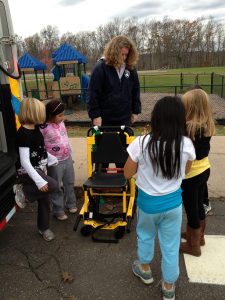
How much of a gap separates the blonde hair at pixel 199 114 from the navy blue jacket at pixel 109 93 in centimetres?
130

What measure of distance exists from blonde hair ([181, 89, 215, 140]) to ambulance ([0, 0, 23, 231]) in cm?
196

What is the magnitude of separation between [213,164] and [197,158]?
2.70m

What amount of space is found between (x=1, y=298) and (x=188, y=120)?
232 cm

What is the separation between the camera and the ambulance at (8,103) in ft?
9.05

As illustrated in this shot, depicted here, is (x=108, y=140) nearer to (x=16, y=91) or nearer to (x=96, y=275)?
(x=16, y=91)

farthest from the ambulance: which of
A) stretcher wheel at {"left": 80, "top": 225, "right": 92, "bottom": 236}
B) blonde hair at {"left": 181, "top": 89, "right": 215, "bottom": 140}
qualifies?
blonde hair at {"left": 181, "top": 89, "right": 215, "bottom": 140}

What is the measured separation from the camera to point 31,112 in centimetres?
259

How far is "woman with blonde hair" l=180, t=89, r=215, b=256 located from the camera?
2.30 meters

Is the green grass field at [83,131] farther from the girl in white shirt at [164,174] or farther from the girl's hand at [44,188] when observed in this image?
the girl in white shirt at [164,174]

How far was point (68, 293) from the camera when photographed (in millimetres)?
2209

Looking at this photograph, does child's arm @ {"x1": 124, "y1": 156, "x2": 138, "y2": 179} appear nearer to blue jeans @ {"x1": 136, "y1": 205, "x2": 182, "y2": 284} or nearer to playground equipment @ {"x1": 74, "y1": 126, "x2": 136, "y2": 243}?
blue jeans @ {"x1": 136, "y1": 205, "x2": 182, "y2": 284}

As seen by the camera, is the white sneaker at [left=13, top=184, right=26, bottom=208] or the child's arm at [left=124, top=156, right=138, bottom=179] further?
the white sneaker at [left=13, top=184, right=26, bottom=208]

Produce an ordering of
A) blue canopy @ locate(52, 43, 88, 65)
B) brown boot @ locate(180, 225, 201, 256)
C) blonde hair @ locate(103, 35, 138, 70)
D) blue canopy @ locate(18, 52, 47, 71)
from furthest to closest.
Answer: blue canopy @ locate(18, 52, 47, 71), blue canopy @ locate(52, 43, 88, 65), blonde hair @ locate(103, 35, 138, 70), brown boot @ locate(180, 225, 201, 256)

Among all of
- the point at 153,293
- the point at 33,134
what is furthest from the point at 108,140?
the point at 153,293
